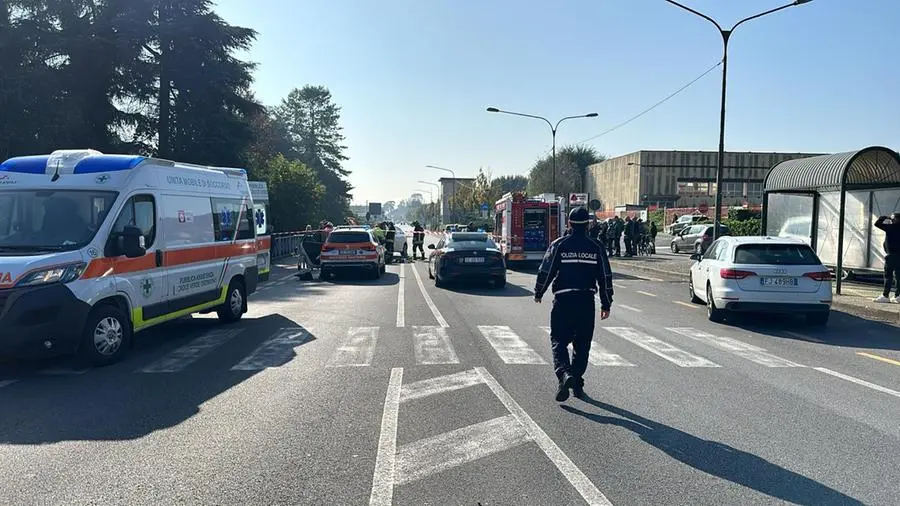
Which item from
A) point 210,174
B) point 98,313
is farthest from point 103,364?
point 210,174

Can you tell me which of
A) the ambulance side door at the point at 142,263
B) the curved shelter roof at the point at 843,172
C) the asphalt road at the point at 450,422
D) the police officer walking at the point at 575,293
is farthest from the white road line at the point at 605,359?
the curved shelter roof at the point at 843,172

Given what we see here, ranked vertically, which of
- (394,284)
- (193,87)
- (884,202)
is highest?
(193,87)

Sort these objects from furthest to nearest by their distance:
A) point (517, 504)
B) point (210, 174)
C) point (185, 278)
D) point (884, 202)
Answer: point (884, 202) → point (210, 174) → point (185, 278) → point (517, 504)

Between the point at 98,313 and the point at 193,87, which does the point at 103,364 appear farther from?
the point at 193,87

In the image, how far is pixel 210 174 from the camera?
10.7 meters

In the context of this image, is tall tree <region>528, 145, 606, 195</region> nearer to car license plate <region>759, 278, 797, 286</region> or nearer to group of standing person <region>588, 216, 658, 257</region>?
group of standing person <region>588, 216, 658, 257</region>

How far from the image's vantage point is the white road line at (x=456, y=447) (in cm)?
454

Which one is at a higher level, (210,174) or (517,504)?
(210,174)

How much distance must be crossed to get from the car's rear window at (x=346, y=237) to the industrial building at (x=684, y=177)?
5802 cm

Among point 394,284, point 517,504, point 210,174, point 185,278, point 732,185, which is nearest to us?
point 517,504

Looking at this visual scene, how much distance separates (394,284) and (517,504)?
14.9m

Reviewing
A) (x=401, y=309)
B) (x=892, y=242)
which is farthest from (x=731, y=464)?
(x=892, y=242)

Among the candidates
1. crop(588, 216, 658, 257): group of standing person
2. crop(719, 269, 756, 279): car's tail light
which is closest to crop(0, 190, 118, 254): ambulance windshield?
crop(719, 269, 756, 279): car's tail light

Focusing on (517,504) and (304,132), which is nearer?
(517,504)
